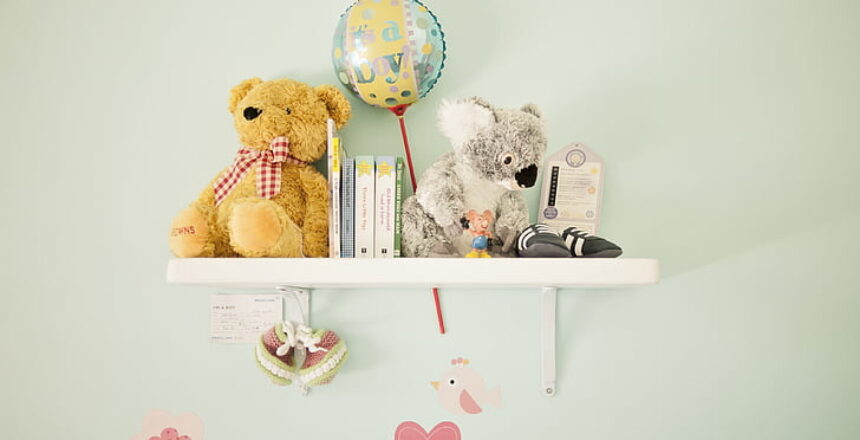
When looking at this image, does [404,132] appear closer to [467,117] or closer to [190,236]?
[467,117]

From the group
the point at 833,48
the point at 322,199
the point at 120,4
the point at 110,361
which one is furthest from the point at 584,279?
the point at 120,4

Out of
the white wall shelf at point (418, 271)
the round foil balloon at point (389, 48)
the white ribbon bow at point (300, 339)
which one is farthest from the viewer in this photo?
the white ribbon bow at point (300, 339)

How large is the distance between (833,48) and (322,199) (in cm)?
111

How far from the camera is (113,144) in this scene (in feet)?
3.83

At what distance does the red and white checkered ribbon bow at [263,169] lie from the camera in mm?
1000

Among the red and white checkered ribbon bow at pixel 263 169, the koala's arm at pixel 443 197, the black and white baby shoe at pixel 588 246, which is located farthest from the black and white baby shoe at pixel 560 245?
the red and white checkered ribbon bow at pixel 263 169

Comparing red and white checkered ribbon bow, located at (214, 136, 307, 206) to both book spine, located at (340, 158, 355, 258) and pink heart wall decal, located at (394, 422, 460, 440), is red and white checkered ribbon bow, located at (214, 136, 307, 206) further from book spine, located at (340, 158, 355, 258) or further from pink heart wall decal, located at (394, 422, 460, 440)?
pink heart wall decal, located at (394, 422, 460, 440)

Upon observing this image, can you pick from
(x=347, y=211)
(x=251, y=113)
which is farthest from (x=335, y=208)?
(x=251, y=113)

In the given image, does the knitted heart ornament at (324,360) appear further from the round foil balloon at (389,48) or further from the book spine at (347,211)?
the round foil balloon at (389,48)

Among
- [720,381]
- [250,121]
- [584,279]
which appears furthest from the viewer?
[720,381]

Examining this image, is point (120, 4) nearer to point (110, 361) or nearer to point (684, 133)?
point (110, 361)

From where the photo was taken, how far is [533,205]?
43.8 inches

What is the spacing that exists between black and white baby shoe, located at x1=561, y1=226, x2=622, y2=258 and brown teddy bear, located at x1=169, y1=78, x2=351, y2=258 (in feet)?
1.44

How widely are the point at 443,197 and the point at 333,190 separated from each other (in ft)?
0.63
